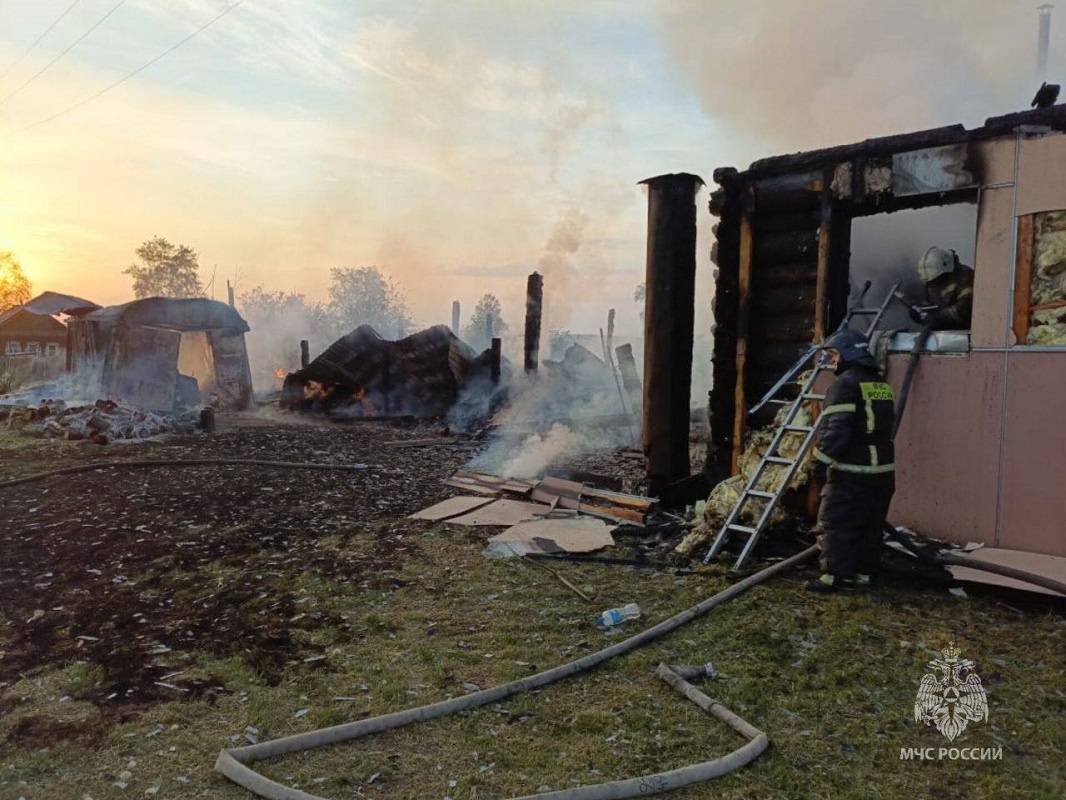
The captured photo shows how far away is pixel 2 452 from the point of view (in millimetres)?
11148

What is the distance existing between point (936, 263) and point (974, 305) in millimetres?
658

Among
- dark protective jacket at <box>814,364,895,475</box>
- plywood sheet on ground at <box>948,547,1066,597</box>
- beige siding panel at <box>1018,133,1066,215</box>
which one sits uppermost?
beige siding panel at <box>1018,133,1066,215</box>

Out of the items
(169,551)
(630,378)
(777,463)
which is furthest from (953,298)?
(630,378)

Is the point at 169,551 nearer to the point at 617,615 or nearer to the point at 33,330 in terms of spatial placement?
the point at 617,615

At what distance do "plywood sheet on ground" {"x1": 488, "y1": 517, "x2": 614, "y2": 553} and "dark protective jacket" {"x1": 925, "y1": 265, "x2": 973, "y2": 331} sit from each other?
3.58 m

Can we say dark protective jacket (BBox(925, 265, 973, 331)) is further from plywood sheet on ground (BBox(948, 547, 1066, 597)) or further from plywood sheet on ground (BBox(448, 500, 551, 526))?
plywood sheet on ground (BBox(448, 500, 551, 526))

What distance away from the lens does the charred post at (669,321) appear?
24.4ft

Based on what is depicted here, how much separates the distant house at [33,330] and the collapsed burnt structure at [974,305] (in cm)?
3776

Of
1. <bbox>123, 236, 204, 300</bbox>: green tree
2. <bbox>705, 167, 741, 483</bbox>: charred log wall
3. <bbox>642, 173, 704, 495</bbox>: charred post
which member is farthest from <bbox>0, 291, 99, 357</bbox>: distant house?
<bbox>705, 167, 741, 483</bbox>: charred log wall

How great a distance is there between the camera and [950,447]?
5.39 meters

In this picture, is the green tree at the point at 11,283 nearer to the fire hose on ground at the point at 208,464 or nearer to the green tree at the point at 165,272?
the green tree at the point at 165,272

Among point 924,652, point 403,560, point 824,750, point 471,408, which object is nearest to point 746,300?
point 924,652

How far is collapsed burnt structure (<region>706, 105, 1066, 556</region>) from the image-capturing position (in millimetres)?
4930

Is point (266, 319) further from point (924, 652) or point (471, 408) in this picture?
point (924, 652)
